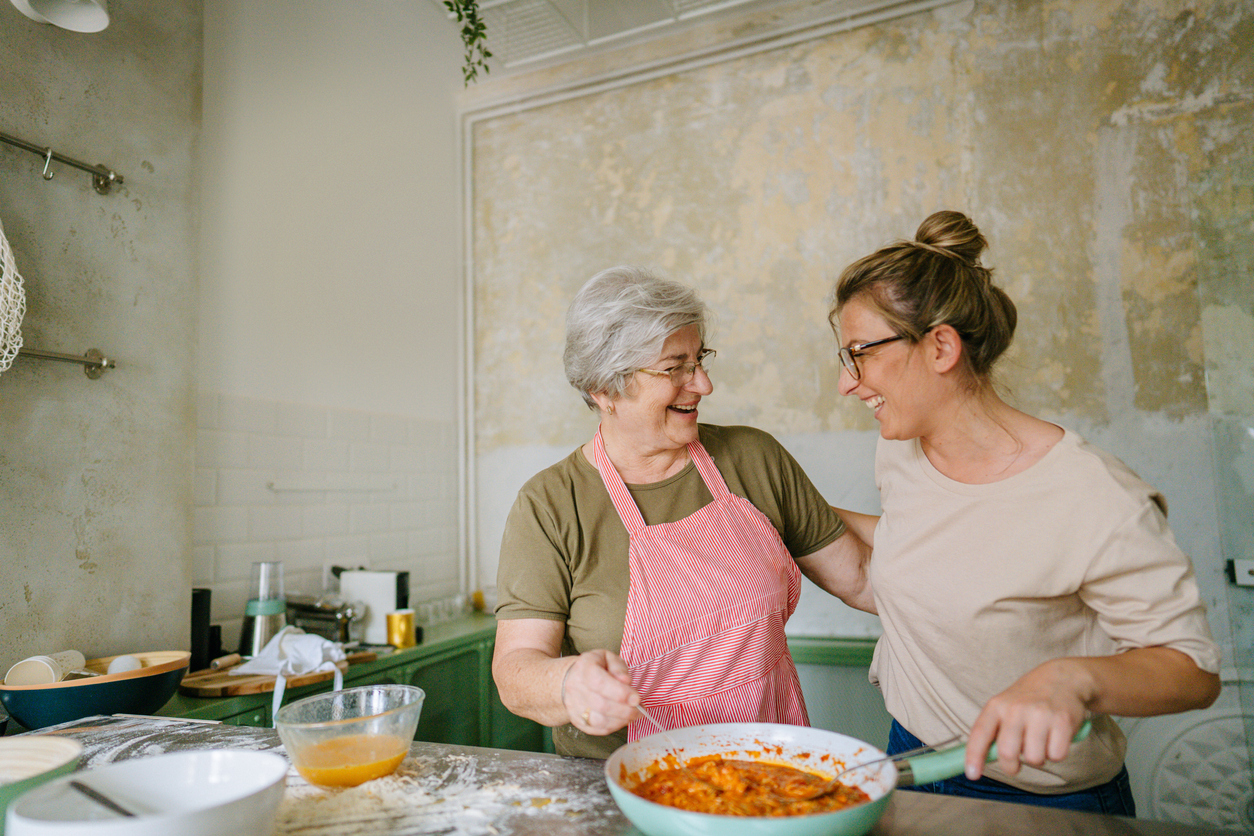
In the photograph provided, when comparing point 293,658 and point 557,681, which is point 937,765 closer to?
point 557,681

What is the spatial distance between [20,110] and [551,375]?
2.35m

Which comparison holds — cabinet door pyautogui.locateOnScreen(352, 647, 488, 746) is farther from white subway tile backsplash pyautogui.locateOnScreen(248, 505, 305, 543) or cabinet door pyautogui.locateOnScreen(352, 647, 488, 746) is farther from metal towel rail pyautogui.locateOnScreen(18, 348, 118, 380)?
metal towel rail pyautogui.locateOnScreen(18, 348, 118, 380)

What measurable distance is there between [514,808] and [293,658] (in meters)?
1.58

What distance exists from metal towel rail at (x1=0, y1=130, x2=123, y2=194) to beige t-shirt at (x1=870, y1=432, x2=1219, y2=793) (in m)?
2.23

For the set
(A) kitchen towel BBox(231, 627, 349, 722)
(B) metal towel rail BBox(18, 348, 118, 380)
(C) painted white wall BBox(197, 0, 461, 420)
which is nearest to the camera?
(B) metal towel rail BBox(18, 348, 118, 380)

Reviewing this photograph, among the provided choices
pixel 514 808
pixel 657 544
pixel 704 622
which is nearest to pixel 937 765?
pixel 514 808

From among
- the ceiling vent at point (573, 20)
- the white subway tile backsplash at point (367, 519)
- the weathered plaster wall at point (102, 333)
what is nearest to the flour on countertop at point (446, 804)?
the weathered plaster wall at point (102, 333)

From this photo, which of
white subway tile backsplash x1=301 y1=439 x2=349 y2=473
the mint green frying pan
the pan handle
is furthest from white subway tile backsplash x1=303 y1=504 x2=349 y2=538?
the pan handle

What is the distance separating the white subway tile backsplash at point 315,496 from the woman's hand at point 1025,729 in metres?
2.49

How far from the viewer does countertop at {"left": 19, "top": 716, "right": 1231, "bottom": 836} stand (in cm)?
100

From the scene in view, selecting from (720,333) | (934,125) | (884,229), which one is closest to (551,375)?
(720,333)

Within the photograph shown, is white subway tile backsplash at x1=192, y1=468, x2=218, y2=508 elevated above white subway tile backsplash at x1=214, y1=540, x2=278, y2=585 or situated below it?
above

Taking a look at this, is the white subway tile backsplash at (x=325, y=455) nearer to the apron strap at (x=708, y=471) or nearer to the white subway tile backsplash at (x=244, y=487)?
the white subway tile backsplash at (x=244, y=487)

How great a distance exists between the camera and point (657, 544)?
1.66m
